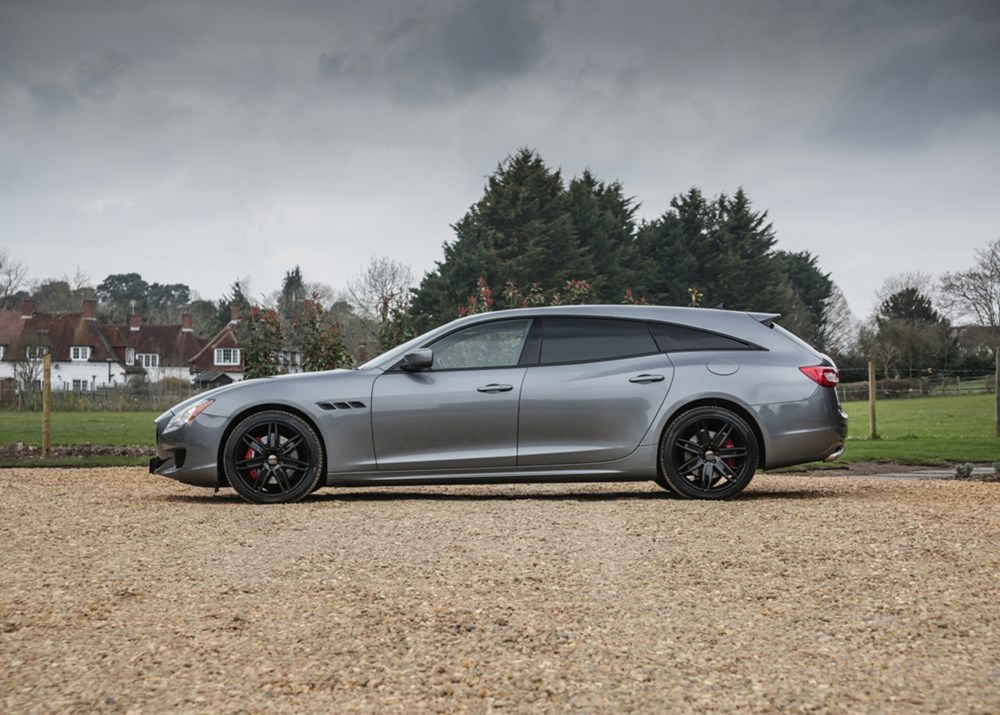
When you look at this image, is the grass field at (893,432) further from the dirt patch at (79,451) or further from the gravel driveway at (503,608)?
the gravel driveway at (503,608)

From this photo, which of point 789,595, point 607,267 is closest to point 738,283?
point 607,267

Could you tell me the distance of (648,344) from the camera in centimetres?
941

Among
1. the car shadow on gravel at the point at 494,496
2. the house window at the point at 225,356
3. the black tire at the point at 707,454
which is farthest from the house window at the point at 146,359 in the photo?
the black tire at the point at 707,454

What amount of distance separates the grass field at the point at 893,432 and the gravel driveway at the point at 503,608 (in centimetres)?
731

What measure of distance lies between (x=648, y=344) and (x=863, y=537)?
286 centimetres

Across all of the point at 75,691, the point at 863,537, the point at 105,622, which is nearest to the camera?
the point at 75,691

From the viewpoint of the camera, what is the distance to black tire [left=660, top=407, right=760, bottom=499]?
9117mm

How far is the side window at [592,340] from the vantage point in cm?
934

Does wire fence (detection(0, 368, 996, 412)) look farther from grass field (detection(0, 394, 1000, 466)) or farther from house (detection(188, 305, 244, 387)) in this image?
house (detection(188, 305, 244, 387))

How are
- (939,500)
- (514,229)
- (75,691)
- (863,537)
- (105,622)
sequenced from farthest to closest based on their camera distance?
1. (514,229)
2. (939,500)
3. (863,537)
4. (105,622)
5. (75,691)

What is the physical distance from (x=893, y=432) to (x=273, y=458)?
17.5m

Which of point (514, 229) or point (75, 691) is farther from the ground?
point (514, 229)

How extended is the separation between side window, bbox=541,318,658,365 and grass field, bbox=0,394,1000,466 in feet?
23.1

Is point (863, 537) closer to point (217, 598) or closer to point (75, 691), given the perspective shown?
point (217, 598)
